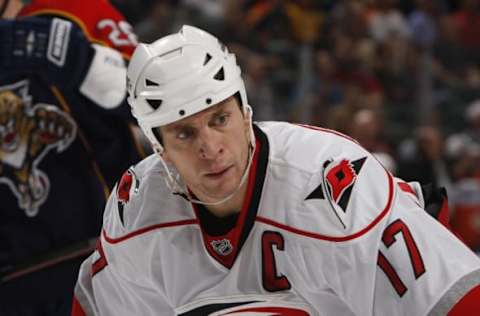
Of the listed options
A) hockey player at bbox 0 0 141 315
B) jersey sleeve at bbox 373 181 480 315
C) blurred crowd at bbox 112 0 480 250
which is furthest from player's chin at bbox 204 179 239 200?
blurred crowd at bbox 112 0 480 250

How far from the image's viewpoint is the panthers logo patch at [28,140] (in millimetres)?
2969

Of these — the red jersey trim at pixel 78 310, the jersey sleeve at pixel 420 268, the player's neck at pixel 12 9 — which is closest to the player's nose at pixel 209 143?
the jersey sleeve at pixel 420 268

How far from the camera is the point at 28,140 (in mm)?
3002

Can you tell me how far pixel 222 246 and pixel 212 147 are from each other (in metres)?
0.27

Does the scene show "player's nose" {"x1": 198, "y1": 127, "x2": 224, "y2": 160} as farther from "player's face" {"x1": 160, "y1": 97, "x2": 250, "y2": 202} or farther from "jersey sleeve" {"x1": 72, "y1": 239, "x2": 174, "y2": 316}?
"jersey sleeve" {"x1": 72, "y1": 239, "x2": 174, "y2": 316}

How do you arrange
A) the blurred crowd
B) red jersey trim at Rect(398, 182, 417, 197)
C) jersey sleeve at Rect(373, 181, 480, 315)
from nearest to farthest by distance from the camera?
1. jersey sleeve at Rect(373, 181, 480, 315)
2. red jersey trim at Rect(398, 182, 417, 197)
3. the blurred crowd

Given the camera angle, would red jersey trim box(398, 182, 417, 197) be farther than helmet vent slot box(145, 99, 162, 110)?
Yes

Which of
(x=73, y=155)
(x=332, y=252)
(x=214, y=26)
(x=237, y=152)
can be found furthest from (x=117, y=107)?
(x=214, y=26)

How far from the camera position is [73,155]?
3033mm

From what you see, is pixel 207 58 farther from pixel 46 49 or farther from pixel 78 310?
pixel 46 49

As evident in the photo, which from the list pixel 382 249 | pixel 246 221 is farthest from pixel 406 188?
pixel 246 221

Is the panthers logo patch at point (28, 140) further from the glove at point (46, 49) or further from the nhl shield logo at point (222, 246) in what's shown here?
the nhl shield logo at point (222, 246)

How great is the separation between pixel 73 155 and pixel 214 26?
362 centimetres

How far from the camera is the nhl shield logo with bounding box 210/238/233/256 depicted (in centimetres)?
222
